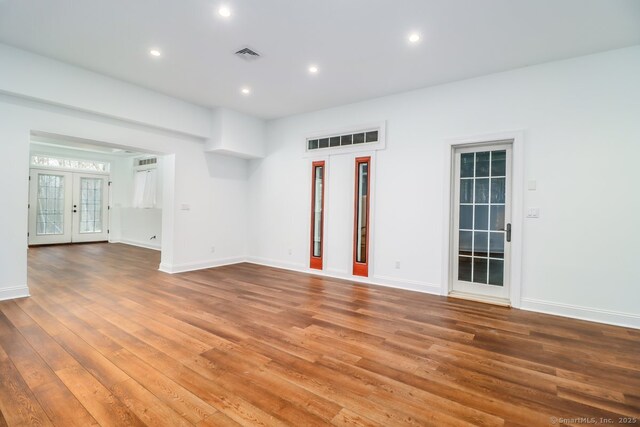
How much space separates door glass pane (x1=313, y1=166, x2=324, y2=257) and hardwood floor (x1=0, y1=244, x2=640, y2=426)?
1711mm

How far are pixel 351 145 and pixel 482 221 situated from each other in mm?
2425

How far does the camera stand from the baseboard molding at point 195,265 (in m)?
5.68

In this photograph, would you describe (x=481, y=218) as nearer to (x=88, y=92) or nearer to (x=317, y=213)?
(x=317, y=213)

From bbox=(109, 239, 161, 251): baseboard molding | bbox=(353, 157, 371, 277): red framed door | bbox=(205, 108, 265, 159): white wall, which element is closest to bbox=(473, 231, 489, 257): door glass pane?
bbox=(353, 157, 371, 277): red framed door

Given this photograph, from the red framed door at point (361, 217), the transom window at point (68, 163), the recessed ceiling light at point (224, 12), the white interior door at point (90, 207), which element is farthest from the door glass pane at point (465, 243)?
the transom window at point (68, 163)

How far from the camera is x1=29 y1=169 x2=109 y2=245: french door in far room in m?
8.60

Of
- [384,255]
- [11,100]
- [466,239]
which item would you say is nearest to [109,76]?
[11,100]

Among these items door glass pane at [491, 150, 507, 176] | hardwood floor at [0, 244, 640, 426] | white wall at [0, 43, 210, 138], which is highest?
white wall at [0, 43, 210, 138]

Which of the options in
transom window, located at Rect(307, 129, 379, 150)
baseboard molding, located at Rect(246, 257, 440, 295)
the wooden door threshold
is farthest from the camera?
transom window, located at Rect(307, 129, 379, 150)

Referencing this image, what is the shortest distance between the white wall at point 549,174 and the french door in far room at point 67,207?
29.4ft

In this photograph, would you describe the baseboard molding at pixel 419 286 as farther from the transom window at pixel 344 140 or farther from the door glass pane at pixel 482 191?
the transom window at pixel 344 140

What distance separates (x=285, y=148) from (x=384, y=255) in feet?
9.74

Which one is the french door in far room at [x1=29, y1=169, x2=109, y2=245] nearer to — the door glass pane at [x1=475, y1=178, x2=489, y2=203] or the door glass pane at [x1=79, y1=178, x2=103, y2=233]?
the door glass pane at [x1=79, y1=178, x2=103, y2=233]

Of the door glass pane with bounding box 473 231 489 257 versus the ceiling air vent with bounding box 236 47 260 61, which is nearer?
the ceiling air vent with bounding box 236 47 260 61
